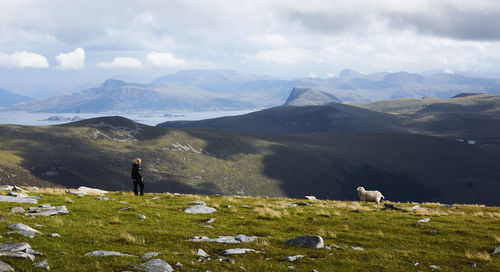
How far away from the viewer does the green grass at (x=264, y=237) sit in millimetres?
13043

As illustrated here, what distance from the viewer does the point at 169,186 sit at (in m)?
199

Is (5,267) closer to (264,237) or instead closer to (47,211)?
(47,211)

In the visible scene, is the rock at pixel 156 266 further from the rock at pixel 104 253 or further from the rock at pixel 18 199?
the rock at pixel 18 199

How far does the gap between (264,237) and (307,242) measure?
228cm

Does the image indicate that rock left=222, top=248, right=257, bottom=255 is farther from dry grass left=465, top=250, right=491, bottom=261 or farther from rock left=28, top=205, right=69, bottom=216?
rock left=28, top=205, right=69, bottom=216

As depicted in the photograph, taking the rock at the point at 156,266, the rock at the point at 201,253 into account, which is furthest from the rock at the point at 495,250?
the rock at the point at 156,266

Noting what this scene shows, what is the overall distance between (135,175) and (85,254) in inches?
786

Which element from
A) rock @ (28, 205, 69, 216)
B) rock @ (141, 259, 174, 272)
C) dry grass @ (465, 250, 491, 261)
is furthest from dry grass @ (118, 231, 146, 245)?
dry grass @ (465, 250, 491, 261)

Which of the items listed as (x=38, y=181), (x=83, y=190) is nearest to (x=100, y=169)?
(x=38, y=181)

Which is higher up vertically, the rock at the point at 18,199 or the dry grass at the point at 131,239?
the dry grass at the point at 131,239

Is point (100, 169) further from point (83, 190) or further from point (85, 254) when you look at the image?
point (85, 254)

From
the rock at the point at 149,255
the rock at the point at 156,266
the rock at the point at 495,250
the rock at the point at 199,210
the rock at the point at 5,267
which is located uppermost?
the rock at the point at 5,267

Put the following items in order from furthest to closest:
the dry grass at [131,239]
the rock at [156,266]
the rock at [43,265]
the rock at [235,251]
→ the dry grass at [131,239], the rock at [235,251], the rock at [156,266], the rock at [43,265]

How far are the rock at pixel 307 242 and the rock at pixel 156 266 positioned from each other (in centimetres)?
610
